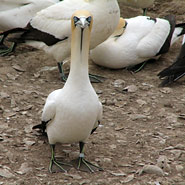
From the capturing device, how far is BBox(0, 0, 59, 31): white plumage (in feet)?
23.7

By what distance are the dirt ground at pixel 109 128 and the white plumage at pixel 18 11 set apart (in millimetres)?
452

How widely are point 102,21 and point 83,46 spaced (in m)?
2.22

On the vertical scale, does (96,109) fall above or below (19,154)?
above

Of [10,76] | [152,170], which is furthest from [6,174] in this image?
[10,76]

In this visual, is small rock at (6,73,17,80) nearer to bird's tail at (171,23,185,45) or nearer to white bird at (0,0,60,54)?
white bird at (0,0,60,54)

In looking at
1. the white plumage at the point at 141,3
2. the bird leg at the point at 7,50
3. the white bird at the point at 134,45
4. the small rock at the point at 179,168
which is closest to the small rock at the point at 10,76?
the bird leg at the point at 7,50

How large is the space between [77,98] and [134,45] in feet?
10.3

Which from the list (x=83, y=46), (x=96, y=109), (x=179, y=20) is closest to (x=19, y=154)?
(x=96, y=109)

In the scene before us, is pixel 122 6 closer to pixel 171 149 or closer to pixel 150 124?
pixel 150 124

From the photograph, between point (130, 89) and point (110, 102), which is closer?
point (110, 102)

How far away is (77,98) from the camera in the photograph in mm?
4059

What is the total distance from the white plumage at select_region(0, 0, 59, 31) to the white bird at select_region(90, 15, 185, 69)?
3.36ft

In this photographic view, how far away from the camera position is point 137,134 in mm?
5211

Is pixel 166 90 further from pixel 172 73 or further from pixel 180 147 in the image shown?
pixel 180 147
